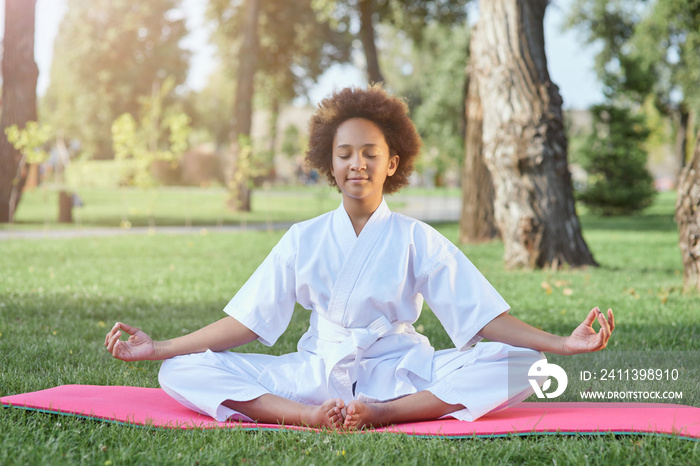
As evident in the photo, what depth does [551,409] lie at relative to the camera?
3.13m

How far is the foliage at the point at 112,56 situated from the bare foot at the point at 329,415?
1347 inches

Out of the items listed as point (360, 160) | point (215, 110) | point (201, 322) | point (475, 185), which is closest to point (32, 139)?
point (475, 185)

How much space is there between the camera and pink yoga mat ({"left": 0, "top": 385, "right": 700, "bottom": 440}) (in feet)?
8.93

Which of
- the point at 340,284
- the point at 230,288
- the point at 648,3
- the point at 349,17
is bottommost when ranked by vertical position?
the point at 230,288

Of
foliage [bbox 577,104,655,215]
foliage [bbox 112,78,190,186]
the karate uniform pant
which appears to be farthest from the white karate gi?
foliage [bbox 577,104,655,215]

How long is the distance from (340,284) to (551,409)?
1.11 meters

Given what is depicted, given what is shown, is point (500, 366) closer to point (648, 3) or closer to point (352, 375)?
point (352, 375)

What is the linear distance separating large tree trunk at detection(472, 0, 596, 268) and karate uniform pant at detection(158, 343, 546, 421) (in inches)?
210

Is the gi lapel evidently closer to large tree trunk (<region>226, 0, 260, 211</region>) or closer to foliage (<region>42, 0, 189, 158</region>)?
large tree trunk (<region>226, 0, 260, 211</region>)

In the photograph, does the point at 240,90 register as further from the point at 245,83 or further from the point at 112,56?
the point at 112,56

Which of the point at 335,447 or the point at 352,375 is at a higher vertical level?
the point at 352,375

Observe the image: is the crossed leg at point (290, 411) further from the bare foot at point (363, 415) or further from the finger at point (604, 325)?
the finger at point (604, 325)

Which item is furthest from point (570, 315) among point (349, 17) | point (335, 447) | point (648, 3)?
point (648, 3)

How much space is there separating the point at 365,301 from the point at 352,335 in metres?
0.15
